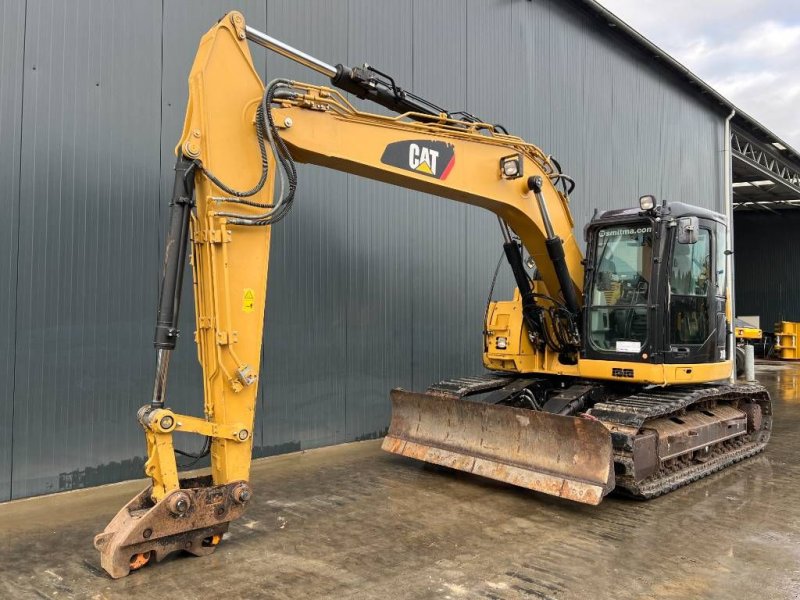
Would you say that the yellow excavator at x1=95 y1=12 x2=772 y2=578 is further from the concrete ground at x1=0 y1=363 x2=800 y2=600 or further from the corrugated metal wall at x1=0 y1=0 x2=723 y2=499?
the corrugated metal wall at x1=0 y1=0 x2=723 y2=499

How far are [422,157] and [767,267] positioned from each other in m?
27.8

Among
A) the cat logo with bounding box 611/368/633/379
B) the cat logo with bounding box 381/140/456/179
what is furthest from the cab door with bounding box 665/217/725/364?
the cat logo with bounding box 381/140/456/179

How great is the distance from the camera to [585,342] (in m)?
6.38

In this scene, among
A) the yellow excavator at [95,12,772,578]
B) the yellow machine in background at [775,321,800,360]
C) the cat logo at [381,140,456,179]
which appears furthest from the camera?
the yellow machine in background at [775,321,800,360]

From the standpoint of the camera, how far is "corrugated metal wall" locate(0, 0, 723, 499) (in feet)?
17.9

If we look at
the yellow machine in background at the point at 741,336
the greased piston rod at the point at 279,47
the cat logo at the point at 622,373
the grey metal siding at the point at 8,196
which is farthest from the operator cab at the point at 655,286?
the yellow machine in background at the point at 741,336

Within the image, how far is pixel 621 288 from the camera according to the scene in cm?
622

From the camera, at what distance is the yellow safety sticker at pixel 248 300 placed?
4.11 meters

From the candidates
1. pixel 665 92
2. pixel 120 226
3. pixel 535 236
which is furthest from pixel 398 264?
pixel 665 92

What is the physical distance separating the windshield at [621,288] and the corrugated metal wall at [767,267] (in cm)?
2493

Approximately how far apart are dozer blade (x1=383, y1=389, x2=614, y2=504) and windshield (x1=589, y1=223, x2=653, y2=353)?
1293 mm

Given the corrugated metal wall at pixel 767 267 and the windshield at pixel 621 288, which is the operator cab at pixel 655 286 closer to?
the windshield at pixel 621 288

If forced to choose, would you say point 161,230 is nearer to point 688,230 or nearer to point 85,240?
point 85,240

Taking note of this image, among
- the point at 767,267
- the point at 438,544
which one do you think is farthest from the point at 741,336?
the point at 438,544
